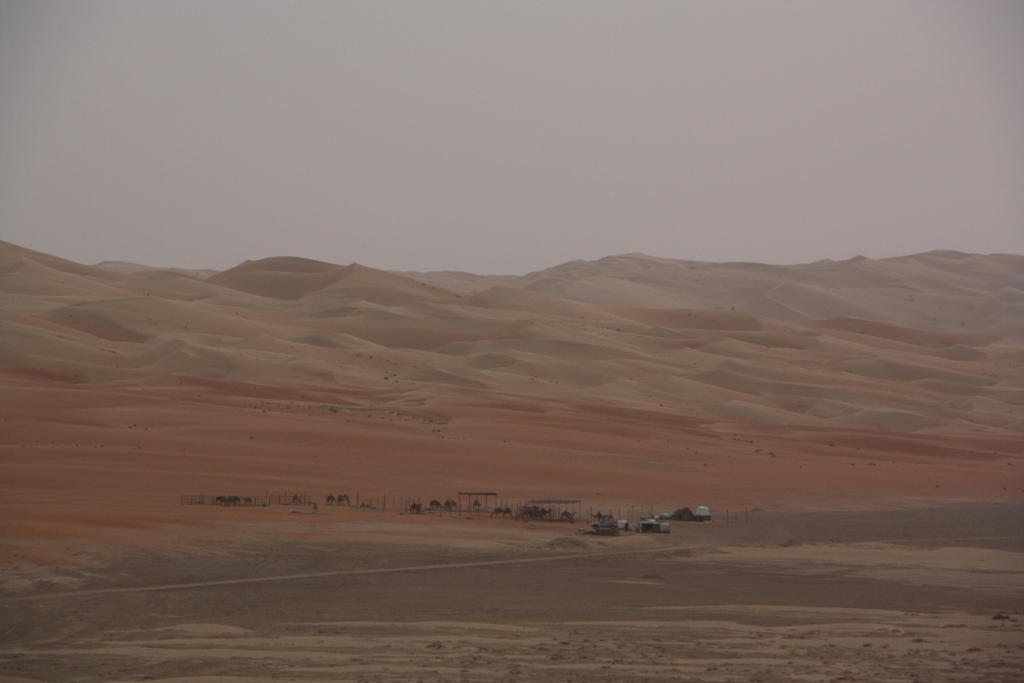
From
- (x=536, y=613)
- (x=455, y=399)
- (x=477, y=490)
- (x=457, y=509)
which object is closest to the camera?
(x=536, y=613)

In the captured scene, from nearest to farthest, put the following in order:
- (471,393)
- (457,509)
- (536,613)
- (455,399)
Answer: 1. (536,613)
2. (457,509)
3. (455,399)
4. (471,393)

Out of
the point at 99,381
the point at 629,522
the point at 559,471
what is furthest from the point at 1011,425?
the point at 99,381

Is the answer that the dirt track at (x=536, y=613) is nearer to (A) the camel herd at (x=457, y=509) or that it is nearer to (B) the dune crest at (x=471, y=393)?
(A) the camel herd at (x=457, y=509)

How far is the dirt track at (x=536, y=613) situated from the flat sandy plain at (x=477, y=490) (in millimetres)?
112

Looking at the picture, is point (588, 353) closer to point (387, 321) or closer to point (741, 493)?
point (387, 321)

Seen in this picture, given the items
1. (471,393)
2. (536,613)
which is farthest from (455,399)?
→ (536,613)

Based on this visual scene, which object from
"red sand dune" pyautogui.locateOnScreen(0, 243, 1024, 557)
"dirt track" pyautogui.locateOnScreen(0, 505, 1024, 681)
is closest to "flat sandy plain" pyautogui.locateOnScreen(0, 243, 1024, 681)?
"dirt track" pyautogui.locateOnScreen(0, 505, 1024, 681)

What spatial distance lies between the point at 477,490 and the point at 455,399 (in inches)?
1067

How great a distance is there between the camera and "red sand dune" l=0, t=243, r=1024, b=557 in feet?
151

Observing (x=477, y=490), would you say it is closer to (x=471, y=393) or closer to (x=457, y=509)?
(x=457, y=509)

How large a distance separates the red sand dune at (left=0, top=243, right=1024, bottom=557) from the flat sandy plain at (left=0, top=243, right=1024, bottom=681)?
32 centimetres

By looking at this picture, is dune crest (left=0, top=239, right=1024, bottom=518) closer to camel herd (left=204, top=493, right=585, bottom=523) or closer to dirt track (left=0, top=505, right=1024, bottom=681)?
camel herd (left=204, top=493, right=585, bottom=523)

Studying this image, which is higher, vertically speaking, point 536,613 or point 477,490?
point 477,490

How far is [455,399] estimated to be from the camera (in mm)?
72188
